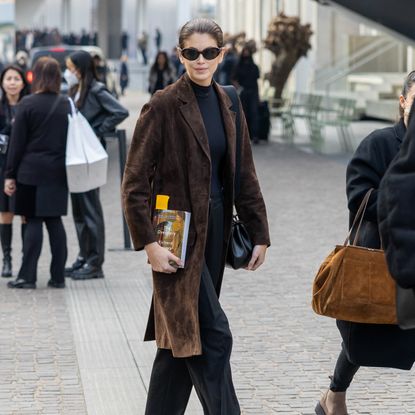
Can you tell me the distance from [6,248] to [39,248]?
2.54 feet

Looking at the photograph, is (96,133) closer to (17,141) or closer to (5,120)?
(5,120)

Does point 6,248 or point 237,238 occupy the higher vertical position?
point 237,238

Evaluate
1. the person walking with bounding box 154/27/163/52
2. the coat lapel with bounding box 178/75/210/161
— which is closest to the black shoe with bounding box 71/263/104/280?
the coat lapel with bounding box 178/75/210/161

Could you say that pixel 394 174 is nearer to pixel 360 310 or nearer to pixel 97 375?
pixel 360 310

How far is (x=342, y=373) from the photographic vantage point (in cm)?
568

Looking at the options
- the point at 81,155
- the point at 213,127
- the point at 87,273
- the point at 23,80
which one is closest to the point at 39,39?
the point at 23,80

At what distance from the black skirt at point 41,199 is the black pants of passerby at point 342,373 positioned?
4120 millimetres

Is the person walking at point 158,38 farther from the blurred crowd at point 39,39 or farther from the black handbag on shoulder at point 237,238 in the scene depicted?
the black handbag on shoulder at point 237,238

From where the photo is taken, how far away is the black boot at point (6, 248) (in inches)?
403

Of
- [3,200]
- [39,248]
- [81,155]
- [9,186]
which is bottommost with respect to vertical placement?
[39,248]

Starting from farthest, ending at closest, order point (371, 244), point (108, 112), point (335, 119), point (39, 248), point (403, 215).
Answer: point (335, 119)
point (108, 112)
point (39, 248)
point (371, 244)
point (403, 215)

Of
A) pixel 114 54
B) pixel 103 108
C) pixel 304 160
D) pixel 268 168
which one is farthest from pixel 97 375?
pixel 114 54

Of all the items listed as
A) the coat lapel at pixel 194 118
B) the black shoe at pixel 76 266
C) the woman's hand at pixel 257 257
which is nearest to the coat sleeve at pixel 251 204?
the woman's hand at pixel 257 257

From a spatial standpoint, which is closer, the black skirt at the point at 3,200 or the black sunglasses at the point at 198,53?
the black sunglasses at the point at 198,53
